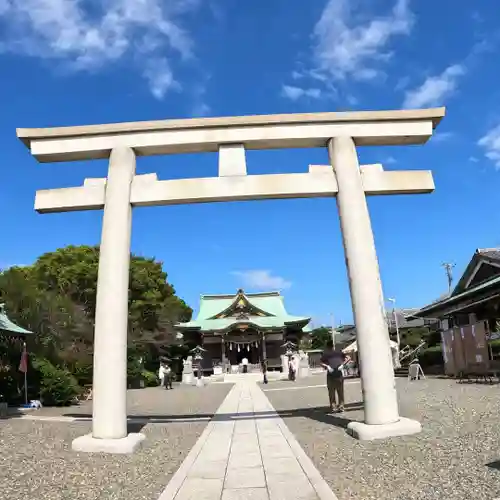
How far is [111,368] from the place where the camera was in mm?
7645

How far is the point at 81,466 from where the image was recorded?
21.2ft

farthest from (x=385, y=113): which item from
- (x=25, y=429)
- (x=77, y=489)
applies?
(x=25, y=429)

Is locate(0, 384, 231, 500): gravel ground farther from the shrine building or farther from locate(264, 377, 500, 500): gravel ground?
the shrine building

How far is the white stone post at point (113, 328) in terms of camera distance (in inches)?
296

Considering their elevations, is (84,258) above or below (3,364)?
above

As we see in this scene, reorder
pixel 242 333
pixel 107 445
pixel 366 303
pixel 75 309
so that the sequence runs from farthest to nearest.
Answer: pixel 242 333
pixel 75 309
pixel 366 303
pixel 107 445

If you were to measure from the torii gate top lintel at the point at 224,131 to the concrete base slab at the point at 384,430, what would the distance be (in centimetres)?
499

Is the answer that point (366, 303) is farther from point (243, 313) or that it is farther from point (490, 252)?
point (243, 313)

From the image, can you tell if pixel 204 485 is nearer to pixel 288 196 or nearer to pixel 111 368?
pixel 111 368

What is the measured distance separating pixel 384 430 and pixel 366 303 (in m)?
1.99

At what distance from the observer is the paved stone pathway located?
494cm

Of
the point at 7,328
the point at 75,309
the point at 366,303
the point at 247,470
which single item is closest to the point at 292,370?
the point at 75,309

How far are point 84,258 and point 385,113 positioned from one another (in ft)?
92.9

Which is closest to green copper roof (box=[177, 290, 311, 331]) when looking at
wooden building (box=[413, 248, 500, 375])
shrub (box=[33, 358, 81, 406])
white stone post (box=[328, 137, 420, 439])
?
wooden building (box=[413, 248, 500, 375])
